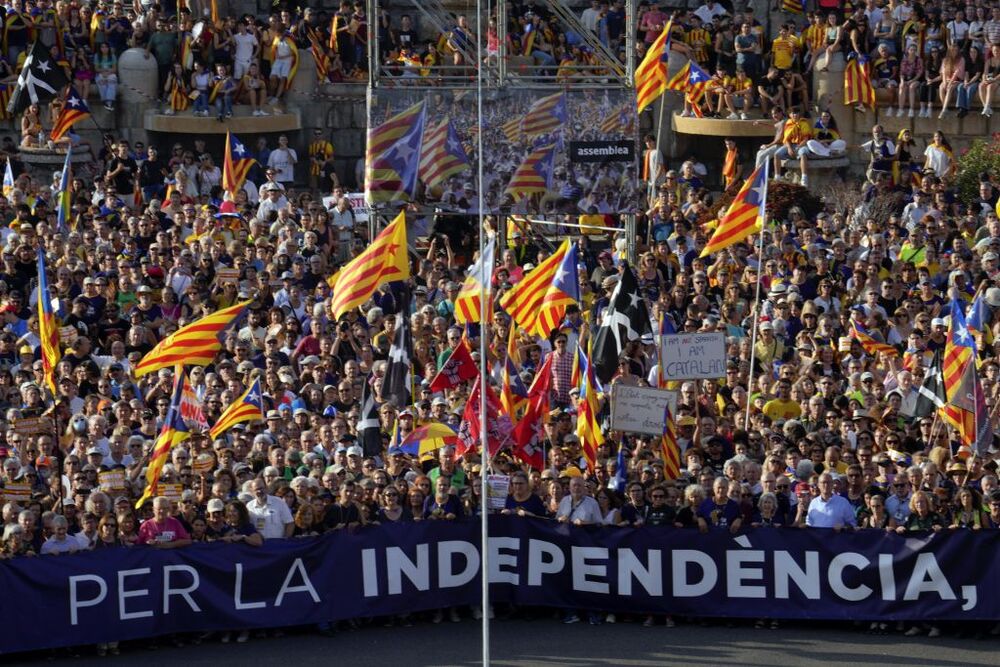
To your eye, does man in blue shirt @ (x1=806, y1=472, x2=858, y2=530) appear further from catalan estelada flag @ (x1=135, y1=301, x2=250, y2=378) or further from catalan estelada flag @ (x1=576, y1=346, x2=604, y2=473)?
catalan estelada flag @ (x1=135, y1=301, x2=250, y2=378)

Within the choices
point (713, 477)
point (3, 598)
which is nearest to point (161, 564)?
point (3, 598)

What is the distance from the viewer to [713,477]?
63.7ft

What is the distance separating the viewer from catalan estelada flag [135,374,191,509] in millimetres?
19109

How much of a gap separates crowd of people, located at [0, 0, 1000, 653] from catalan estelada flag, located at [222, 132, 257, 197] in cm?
33

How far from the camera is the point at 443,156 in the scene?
27.4m

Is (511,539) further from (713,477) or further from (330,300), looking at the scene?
(330,300)

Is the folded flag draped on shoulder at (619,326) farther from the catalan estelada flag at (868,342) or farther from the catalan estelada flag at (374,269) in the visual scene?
the catalan estelada flag at (868,342)

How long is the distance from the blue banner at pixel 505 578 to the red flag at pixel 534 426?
62.9 inches

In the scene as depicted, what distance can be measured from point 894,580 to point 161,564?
5.86m

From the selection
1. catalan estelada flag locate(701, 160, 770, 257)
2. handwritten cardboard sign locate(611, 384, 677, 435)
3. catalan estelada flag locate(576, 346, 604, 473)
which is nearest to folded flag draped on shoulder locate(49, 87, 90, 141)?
catalan estelada flag locate(701, 160, 770, 257)

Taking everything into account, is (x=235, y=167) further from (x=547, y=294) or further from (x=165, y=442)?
(x=165, y=442)

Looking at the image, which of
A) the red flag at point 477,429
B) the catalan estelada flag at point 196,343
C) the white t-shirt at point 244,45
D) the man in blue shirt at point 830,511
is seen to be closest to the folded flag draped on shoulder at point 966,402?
the man in blue shirt at point 830,511

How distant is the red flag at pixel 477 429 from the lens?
20.3 meters

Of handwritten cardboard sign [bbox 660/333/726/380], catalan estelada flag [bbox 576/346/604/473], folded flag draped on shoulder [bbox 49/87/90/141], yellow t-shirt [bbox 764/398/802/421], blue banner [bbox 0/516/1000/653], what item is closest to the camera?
blue banner [bbox 0/516/1000/653]
